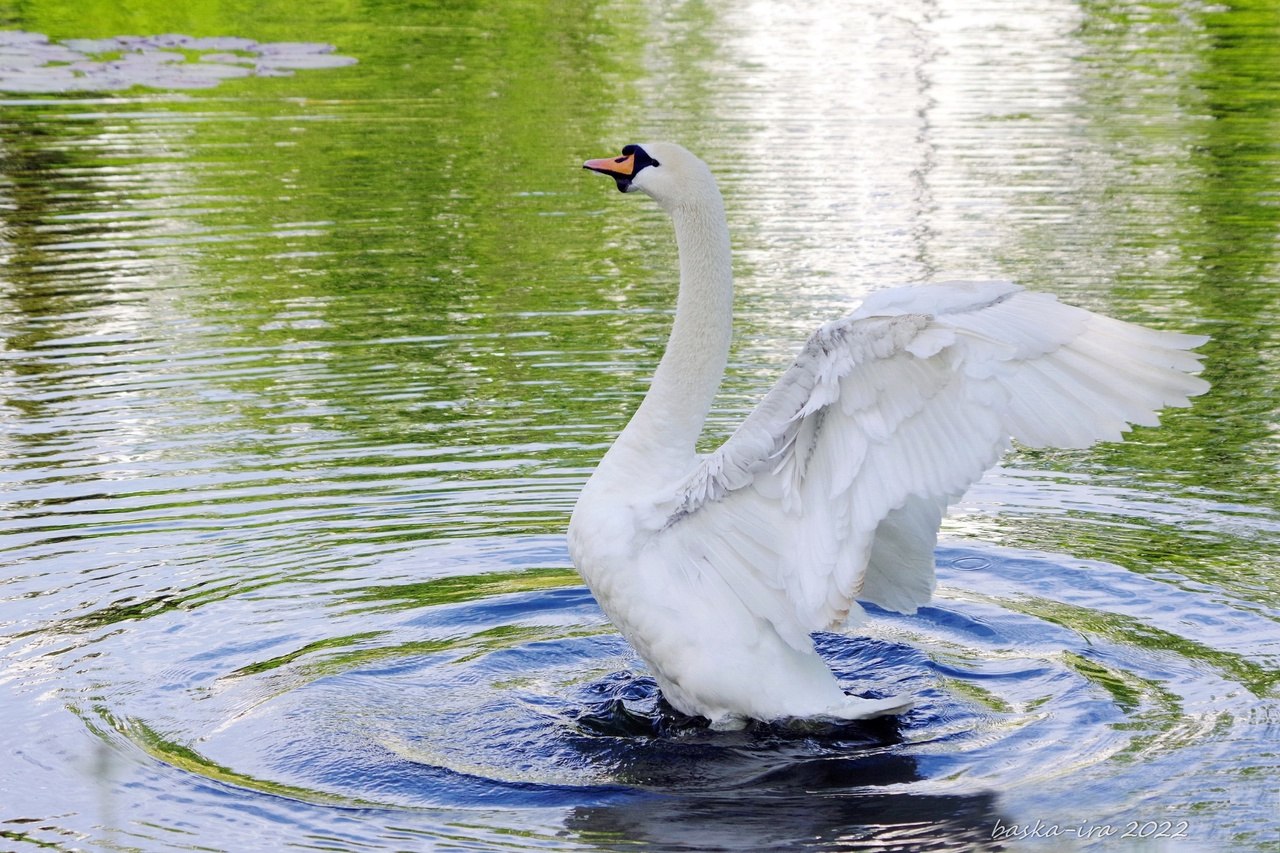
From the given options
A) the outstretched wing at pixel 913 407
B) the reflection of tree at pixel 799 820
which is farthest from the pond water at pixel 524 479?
the outstretched wing at pixel 913 407

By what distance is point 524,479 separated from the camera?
10172 mm

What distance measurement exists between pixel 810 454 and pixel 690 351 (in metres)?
1.19

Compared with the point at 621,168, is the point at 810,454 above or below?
below

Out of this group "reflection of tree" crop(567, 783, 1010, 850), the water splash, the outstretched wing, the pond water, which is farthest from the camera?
the water splash

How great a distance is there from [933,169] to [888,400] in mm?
13690

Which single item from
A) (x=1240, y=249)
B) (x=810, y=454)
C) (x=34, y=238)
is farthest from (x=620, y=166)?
(x=34, y=238)

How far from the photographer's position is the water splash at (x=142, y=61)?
2544cm

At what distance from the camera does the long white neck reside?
730 centimetres

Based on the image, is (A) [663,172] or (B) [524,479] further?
(B) [524,479]

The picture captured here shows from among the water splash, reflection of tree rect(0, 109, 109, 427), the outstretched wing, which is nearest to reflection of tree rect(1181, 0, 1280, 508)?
the outstretched wing

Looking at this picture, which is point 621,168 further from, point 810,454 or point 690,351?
point 810,454

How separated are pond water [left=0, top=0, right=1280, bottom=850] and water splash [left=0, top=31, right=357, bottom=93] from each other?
1502mm

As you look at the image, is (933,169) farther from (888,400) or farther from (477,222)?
(888,400)

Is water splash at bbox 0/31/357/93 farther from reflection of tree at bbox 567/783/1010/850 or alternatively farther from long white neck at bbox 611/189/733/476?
reflection of tree at bbox 567/783/1010/850
